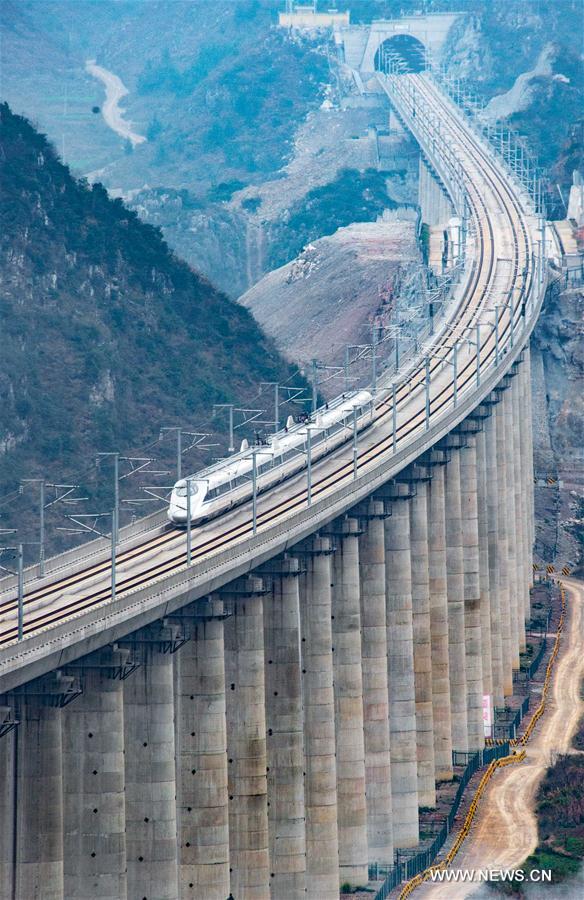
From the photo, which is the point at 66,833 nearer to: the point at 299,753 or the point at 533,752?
the point at 299,753

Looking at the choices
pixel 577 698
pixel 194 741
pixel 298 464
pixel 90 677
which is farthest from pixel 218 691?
pixel 577 698

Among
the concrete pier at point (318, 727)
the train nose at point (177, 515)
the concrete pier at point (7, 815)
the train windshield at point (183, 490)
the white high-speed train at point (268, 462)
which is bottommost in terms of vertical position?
the concrete pier at point (7, 815)

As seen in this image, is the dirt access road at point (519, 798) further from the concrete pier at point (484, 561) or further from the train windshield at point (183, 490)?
the train windshield at point (183, 490)

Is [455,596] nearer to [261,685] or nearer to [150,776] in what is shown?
[261,685]

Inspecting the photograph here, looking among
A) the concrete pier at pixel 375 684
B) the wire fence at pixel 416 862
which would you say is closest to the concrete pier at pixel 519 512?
the wire fence at pixel 416 862

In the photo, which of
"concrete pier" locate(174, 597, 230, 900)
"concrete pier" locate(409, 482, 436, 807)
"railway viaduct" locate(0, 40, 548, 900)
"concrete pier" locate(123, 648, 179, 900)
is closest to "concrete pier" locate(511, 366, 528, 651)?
"railway viaduct" locate(0, 40, 548, 900)

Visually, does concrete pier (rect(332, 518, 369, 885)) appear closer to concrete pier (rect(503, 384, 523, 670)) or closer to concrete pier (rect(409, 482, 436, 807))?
concrete pier (rect(409, 482, 436, 807))
